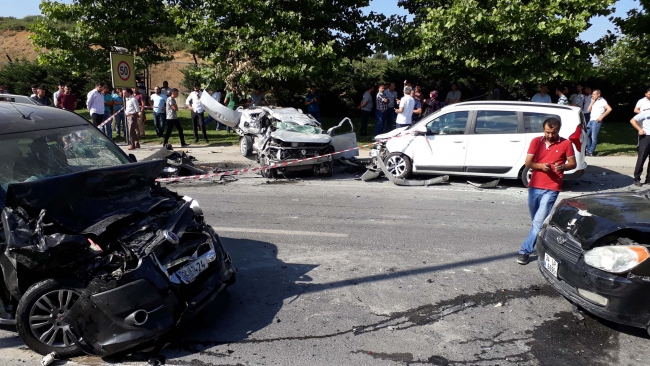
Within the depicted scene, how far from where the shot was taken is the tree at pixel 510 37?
534 inches

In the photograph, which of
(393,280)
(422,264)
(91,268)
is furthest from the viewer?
(422,264)

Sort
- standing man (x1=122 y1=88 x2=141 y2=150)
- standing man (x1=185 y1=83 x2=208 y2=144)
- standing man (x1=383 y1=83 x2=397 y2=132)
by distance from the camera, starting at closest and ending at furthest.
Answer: standing man (x1=122 y1=88 x2=141 y2=150)
standing man (x1=185 y1=83 x2=208 y2=144)
standing man (x1=383 y1=83 x2=397 y2=132)

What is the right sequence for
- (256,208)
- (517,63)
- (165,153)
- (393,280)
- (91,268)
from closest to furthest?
1. (91,268)
2. (393,280)
3. (256,208)
4. (165,153)
5. (517,63)

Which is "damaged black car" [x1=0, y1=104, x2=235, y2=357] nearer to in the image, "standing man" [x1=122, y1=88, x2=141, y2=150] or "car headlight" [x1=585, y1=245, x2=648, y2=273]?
"car headlight" [x1=585, y1=245, x2=648, y2=273]

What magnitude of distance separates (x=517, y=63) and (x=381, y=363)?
12787 mm

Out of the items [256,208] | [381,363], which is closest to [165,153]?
[256,208]

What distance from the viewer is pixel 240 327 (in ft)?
14.1

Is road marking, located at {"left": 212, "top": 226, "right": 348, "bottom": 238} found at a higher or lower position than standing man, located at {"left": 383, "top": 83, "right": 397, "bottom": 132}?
lower

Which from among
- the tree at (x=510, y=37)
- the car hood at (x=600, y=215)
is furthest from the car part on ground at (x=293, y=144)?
the car hood at (x=600, y=215)

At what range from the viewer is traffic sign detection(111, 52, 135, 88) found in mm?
14172

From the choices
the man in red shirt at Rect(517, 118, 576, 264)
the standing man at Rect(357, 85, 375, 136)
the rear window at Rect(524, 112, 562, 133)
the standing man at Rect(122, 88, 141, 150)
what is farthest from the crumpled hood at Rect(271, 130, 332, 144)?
the standing man at Rect(357, 85, 375, 136)

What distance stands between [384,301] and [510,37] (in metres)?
11.4

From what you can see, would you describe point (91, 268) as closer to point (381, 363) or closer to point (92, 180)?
point (92, 180)

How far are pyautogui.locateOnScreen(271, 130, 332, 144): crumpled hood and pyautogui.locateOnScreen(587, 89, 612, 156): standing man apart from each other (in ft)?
24.7
